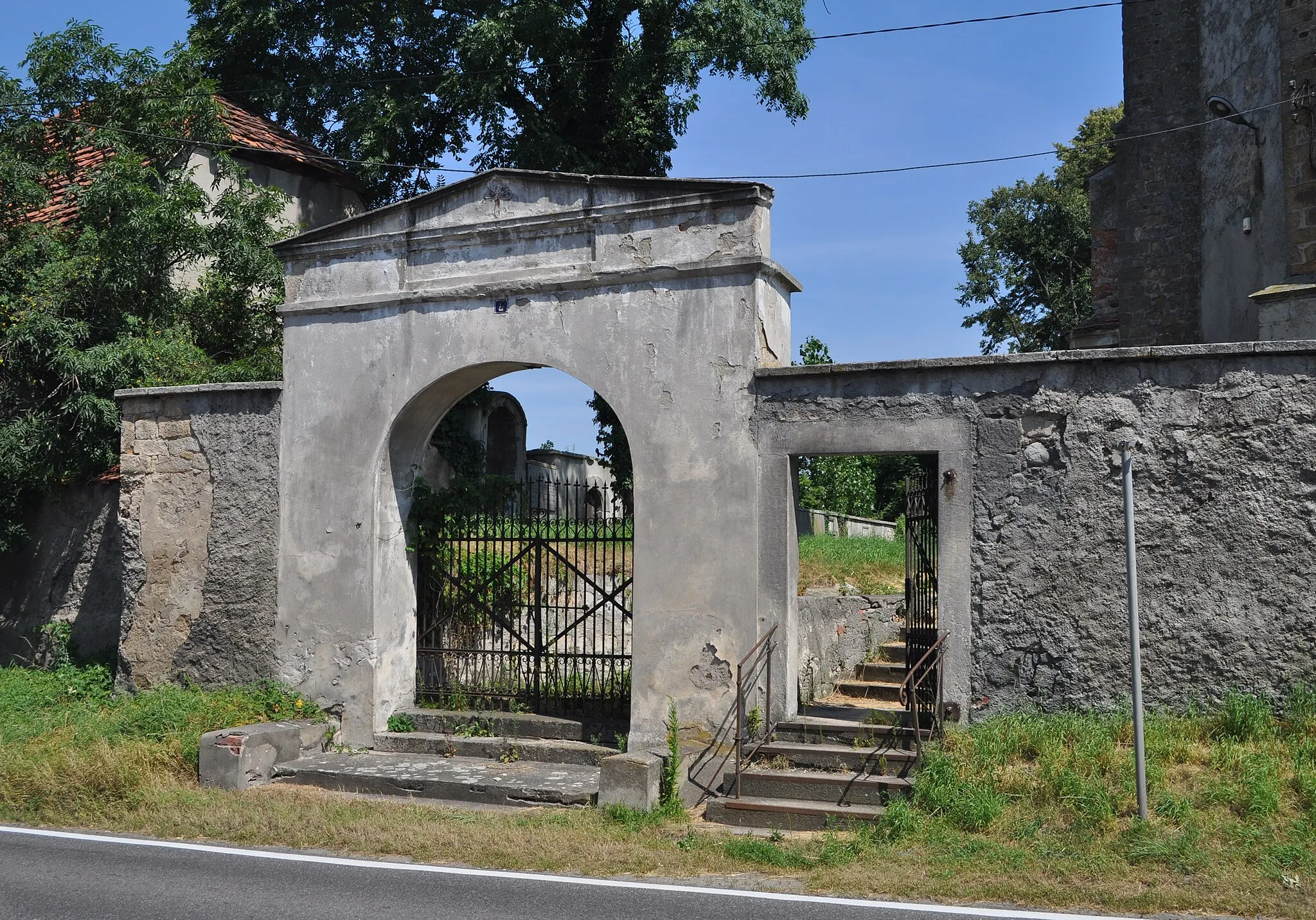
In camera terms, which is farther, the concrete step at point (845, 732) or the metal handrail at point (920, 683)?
the concrete step at point (845, 732)

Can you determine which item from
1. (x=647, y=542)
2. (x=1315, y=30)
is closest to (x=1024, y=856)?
(x=647, y=542)

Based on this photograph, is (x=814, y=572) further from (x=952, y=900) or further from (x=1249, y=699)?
(x=952, y=900)

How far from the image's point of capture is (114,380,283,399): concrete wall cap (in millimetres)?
11109

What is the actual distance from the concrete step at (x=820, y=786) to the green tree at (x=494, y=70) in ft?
39.4

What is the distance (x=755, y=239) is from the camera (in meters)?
9.27

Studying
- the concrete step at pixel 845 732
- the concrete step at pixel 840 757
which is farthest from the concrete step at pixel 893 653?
the concrete step at pixel 840 757

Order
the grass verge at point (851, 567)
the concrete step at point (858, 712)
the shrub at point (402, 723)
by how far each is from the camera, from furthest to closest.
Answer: the grass verge at point (851, 567) < the shrub at point (402, 723) < the concrete step at point (858, 712)

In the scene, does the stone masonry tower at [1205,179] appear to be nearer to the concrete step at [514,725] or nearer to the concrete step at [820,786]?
the concrete step at [820,786]

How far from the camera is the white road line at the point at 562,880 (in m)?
5.90

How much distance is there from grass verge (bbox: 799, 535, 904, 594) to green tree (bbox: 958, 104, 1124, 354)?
57.4ft

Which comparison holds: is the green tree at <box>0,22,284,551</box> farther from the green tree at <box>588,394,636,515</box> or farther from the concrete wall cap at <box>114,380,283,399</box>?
the green tree at <box>588,394,636,515</box>

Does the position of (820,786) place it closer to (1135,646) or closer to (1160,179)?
(1135,646)

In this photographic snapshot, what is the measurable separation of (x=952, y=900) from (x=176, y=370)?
35.2ft

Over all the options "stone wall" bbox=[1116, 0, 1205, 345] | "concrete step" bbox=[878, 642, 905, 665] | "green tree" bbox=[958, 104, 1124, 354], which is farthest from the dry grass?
"green tree" bbox=[958, 104, 1124, 354]
